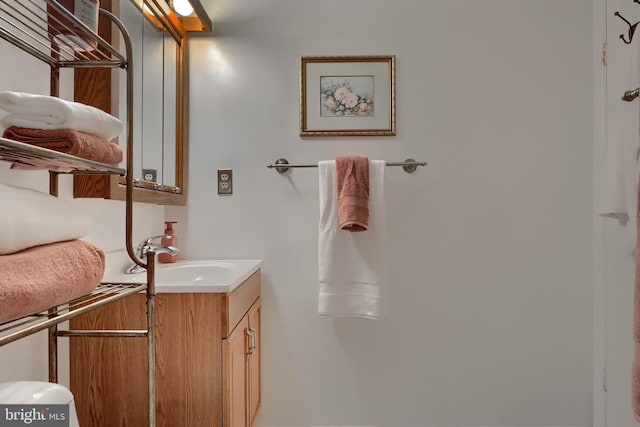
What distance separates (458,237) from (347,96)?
856mm

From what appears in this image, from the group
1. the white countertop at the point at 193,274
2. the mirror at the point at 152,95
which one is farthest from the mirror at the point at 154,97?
the white countertop at the point at 193,274

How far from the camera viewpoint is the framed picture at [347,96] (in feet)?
6.12

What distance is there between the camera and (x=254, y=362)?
1.69m

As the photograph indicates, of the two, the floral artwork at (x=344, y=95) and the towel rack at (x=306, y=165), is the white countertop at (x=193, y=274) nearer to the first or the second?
the towel rack at (x=306, y=165)

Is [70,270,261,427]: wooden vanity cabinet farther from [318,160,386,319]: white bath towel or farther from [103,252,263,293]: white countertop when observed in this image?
[318,160,386,319]: white bath towel

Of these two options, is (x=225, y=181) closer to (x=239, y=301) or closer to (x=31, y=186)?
(x=239, y=301)

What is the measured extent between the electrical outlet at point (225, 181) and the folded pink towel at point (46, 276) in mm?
1070

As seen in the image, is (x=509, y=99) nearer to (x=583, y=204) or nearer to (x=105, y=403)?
(x=583, y=204)

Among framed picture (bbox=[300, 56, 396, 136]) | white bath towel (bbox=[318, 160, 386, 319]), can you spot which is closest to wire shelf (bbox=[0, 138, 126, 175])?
white bath towel (bbox=[318, 160, 386, 319])

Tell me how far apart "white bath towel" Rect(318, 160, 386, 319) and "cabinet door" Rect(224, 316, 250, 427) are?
0.40 meters

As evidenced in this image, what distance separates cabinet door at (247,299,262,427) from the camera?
1574 millimetres

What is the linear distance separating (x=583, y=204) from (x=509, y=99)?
2.00 feet

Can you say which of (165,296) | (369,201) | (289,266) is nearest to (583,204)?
(369,201)

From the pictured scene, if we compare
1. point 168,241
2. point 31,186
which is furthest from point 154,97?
point 31,186
